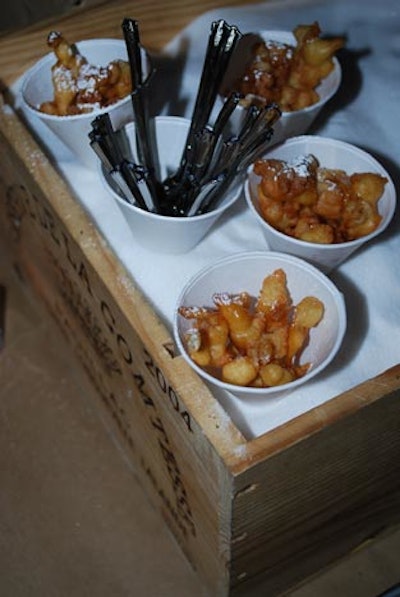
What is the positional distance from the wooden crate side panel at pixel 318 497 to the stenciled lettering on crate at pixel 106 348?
72 mm

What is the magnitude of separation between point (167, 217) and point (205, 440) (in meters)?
0.19

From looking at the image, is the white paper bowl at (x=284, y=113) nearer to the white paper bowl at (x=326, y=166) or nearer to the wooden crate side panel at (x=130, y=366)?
the white paper bowl at (x=326, y=166)

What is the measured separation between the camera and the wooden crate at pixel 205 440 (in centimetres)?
55

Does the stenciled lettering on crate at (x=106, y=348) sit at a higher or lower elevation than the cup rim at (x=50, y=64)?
lower

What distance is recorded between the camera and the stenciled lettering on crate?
66 centimetres

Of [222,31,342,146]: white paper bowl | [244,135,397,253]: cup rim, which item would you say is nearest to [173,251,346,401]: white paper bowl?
[244,135,397,253]: cup rim

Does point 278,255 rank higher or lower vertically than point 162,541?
higher

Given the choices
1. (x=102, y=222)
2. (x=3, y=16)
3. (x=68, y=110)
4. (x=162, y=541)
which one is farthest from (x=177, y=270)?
(x=3, y=16)


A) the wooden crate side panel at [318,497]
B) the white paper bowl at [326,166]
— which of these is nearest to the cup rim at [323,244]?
the white paper bowl at [326,166]

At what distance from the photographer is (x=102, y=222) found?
716 mm

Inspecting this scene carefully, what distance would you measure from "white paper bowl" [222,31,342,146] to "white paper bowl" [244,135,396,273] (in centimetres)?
3

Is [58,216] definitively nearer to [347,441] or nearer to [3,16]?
[347,441]

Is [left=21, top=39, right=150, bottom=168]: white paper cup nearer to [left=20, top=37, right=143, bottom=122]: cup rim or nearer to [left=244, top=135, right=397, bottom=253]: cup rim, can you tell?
[left=20, top=37, right=143, bottom=122]: cup rim

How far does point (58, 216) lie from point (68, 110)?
119 mm
